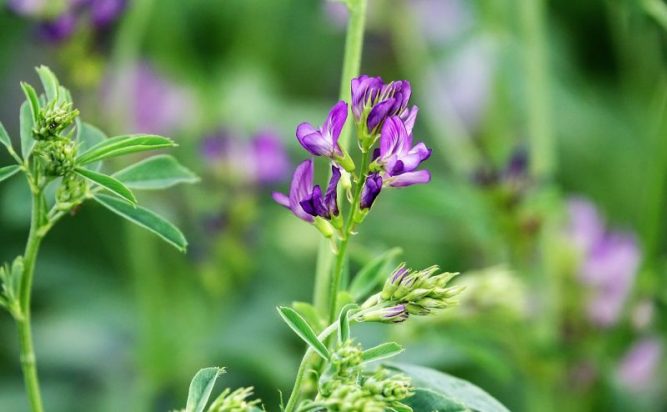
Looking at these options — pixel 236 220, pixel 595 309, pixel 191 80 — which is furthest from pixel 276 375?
pixel 191 80

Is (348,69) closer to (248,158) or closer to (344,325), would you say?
(344,325)

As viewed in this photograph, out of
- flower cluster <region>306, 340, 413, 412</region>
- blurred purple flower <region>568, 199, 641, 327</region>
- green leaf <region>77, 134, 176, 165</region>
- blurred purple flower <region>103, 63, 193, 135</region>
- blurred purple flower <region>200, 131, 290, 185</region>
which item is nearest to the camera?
flower cluster <region>306, 340, 413, 412</region>

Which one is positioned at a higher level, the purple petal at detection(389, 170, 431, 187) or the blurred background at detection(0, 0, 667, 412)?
the blurred background at detection(0, 0, 667, 412)

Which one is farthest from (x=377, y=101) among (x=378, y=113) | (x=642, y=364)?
(x=642, y=364)

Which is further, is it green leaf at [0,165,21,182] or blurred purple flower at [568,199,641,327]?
blurred purple flower at [568,199,641,327]

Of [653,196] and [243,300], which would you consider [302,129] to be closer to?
[653,196]

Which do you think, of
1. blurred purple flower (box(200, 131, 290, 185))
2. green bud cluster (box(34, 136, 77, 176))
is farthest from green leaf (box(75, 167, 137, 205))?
blurred purple flower (box(200, 131, 290, 185))

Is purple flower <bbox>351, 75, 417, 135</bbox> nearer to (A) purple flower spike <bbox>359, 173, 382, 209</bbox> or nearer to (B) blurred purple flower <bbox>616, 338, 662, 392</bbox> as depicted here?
(A) purple flower spike <bbox>359, 173, 382, 209</bbox>
